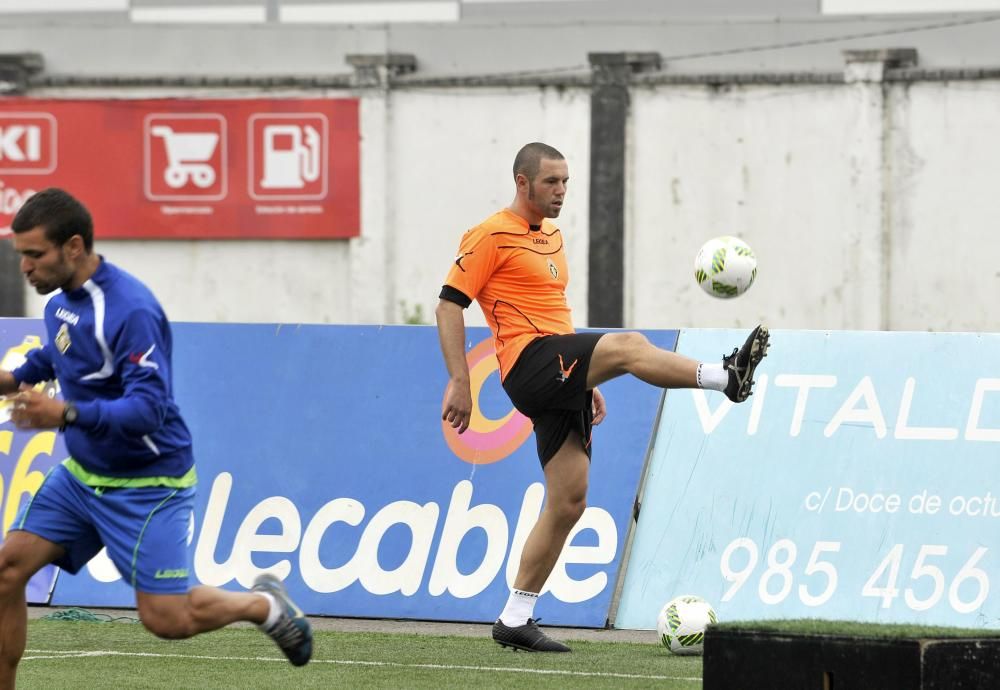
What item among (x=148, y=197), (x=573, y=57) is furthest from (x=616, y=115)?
(x=148, y=197)

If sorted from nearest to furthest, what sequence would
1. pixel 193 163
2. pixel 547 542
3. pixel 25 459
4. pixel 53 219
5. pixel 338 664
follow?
pixel 53 219 < pixel 338 664 < pixel 547 542 < pixel 25 459 < pixel 193 163

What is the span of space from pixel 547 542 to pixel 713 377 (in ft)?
3.89

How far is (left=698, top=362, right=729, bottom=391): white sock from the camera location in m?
7.16

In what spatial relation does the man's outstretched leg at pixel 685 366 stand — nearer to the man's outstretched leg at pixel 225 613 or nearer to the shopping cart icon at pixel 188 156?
the man's outstretched leg at pixel 225 613

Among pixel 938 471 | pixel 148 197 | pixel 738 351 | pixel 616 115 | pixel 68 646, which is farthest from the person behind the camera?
pixel 148 197

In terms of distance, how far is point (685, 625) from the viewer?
7.72m

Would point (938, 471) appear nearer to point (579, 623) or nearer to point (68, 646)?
point (579, 623)

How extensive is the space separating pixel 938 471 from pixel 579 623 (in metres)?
2.00

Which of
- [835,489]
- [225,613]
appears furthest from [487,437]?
[225,613]

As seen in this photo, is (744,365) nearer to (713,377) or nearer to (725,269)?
(713,377)

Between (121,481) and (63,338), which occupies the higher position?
(63,338)

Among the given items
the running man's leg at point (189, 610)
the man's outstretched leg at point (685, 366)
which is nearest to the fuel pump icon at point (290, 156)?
the man's outstretched leg at point (685, 366)

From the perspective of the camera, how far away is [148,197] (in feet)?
94.6

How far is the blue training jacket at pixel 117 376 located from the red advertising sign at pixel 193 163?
2262 centimetres
